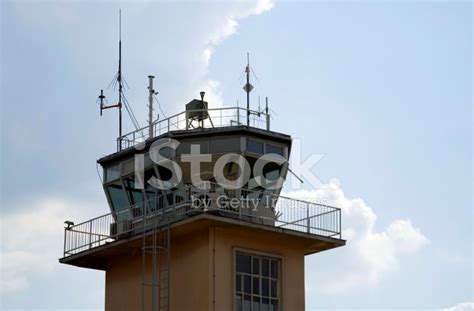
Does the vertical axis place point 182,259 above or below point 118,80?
below

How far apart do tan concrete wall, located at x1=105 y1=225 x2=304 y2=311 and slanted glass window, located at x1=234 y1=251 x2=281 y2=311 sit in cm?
23

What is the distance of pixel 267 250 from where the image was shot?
39812 mm

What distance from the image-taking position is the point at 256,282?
39.2 m

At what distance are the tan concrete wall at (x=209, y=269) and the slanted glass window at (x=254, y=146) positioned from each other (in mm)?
2821

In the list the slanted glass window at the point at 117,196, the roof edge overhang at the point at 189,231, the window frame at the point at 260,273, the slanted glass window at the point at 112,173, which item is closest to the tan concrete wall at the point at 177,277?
the roof edge overhang at the point at 189,231

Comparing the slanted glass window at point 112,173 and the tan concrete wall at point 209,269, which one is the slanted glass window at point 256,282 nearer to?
the tan concrete wall at point 209,269

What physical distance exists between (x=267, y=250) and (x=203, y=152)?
377 centimetres

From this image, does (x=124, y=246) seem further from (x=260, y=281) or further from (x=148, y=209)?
(x=260, y=281)

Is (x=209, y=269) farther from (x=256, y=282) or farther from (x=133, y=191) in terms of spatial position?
(x=133, y=191)

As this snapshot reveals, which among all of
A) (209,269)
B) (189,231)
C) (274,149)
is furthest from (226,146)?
(209,269)

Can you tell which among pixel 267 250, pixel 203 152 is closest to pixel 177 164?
pixel 203 152

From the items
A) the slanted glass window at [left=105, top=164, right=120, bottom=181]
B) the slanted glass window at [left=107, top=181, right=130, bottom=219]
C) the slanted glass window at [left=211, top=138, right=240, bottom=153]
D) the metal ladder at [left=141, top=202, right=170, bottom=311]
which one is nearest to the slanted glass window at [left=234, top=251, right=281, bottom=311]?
the metal ladder at [left=141, top=202, right=170, bottom=311]

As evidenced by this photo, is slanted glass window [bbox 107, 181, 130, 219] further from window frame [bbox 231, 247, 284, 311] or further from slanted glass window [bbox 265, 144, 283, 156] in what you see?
slanted glass window [bbox 265, 144, 283, 156]

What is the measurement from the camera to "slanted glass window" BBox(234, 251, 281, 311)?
38.7 metres
